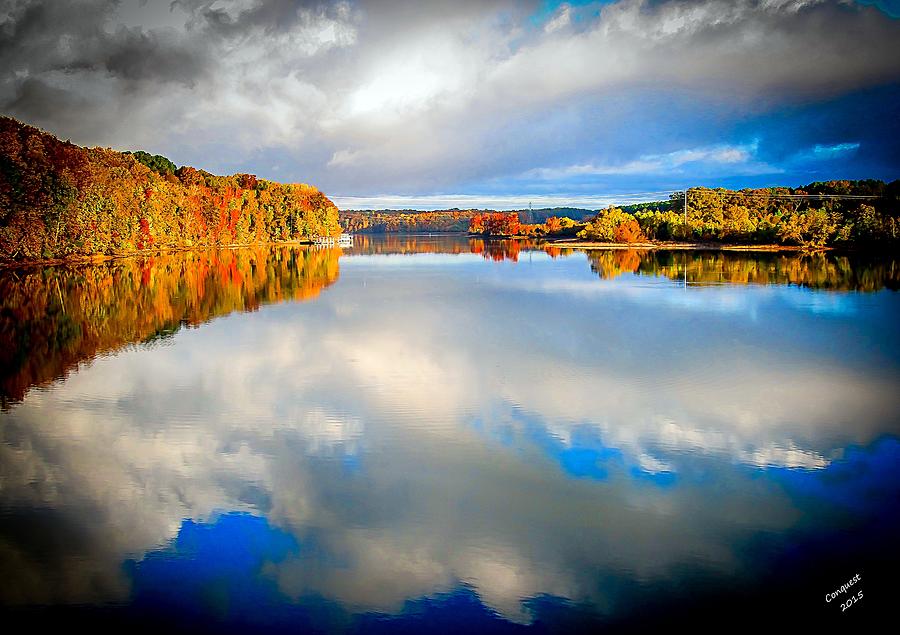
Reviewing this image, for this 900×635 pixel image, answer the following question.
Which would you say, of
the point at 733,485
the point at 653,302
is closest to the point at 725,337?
the point at 653,302

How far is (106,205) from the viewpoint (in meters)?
53.1

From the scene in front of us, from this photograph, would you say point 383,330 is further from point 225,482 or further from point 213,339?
point 225,482

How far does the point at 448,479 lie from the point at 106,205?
53707 millimetres

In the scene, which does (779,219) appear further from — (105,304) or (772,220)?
(105,304)

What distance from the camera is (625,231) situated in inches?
3285

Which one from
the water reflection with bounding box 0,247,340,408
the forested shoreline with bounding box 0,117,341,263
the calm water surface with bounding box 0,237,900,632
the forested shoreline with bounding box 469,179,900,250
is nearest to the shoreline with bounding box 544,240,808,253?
the forested shoreline with bounding box 469,179,900,250

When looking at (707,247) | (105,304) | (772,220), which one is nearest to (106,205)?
(105,304)

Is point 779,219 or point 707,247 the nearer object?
point 707,247

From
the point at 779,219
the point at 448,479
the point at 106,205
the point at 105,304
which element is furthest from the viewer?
the point at 779,219

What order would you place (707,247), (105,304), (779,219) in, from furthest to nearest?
(779,219) → (707,247) → (105,304)

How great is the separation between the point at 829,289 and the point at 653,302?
31.8 feet

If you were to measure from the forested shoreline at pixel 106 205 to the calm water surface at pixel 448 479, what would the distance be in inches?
1230

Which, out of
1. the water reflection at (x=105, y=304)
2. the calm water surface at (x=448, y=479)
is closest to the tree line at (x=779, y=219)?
the water reflection at (x=105, y=304)

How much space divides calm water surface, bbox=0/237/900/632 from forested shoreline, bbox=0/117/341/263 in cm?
3124
